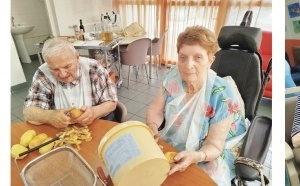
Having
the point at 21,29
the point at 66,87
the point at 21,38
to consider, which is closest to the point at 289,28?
the point at 66,87

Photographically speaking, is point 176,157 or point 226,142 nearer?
point 176,157

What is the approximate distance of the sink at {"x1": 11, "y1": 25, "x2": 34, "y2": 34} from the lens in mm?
4168

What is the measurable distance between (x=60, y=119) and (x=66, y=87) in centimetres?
37

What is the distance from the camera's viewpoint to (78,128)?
Answer: 1.07m

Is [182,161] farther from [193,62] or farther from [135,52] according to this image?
[135,52]

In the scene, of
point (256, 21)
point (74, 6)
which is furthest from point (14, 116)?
point (256, 21)

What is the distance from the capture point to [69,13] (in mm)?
3889

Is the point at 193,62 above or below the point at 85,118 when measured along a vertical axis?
above

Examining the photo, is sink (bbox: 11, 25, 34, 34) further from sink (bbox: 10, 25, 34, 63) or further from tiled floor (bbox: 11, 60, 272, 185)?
tiled floor (bbox: 11, 60, 272, 185)

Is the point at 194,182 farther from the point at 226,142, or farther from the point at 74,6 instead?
the point at 74,6

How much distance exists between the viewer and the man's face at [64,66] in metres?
1.18

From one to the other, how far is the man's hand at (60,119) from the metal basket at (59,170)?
1.15 ft

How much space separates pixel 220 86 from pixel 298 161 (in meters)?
0.66
